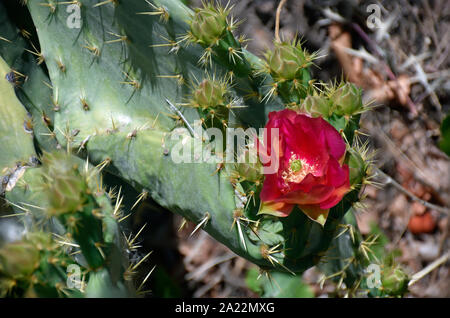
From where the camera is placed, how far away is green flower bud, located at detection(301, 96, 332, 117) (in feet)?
3.91

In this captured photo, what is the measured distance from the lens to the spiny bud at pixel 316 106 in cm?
119

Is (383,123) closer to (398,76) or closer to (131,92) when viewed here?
(398,76)

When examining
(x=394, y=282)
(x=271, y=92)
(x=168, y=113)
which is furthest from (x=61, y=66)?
(x=394, y=282)

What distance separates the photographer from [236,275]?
89.5 inches

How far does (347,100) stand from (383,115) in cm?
129

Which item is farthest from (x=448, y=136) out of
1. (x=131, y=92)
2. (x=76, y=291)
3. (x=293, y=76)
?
(x=76, y=291)

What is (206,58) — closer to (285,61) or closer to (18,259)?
(285,61)

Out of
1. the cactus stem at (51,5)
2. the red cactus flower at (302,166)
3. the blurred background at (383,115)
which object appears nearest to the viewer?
the red cactus flower at (302,166)

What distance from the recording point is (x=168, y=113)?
1.48m

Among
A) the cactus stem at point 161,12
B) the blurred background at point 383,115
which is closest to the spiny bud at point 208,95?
the cactus stem at point 161,12

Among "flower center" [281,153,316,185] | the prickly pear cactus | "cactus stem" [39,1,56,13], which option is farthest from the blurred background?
"flower center" [281,153,316,185]

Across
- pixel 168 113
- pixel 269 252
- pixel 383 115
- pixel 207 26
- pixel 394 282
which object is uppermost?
pixel 207 26

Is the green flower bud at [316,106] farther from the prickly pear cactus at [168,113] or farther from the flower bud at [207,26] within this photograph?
the flower bud at [207,26]

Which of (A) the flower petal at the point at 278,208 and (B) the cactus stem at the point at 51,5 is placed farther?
(B) the cactus stem at the point at 51,5
